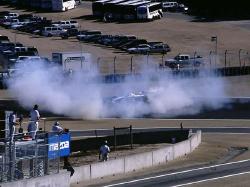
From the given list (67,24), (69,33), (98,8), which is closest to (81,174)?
(69,33)

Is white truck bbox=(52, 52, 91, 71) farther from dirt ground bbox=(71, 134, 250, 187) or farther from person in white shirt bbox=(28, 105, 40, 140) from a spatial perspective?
person in white shirt bbox=(28, 105, 40, 140)

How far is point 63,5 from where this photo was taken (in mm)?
98750

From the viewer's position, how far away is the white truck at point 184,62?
222ft

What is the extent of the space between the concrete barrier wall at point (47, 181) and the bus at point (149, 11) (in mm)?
57521

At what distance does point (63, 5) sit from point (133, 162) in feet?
205

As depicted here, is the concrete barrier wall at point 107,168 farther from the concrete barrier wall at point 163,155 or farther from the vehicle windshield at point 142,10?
the vehicle windshield at point 142,10

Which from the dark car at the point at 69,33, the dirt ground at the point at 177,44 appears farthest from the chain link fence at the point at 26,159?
the dark car at the point at 69,33

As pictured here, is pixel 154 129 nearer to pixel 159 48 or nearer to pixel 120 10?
pixel 159 48

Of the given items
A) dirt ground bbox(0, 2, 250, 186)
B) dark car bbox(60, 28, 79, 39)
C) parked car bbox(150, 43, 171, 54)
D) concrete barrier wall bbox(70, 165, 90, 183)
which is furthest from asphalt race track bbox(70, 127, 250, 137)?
dark car bbox(60, 28, 79, 39)

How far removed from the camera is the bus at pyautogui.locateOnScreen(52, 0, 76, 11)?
323 feet

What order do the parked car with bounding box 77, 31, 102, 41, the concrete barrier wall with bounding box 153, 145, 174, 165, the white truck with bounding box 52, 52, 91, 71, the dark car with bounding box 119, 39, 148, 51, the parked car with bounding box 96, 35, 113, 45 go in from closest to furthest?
the concrete barrier wall with bounding box 153, 145, 174, 165
the white truck with bounding box 52, 52, 91, 71
the dark car with bounding box 119, 39, 148, 51
the parked car with bounding box 96, 35, 113, 45
the parked car with bounding box 77, 31, 102, 41

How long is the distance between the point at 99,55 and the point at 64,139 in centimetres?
3954

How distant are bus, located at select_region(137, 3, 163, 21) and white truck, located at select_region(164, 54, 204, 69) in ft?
67.2

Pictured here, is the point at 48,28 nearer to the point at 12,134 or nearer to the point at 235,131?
the point at 235,131
